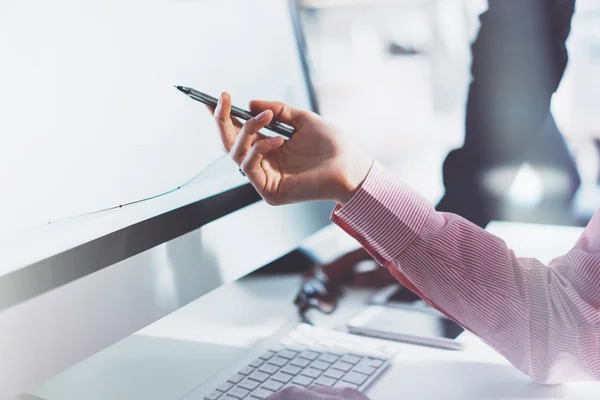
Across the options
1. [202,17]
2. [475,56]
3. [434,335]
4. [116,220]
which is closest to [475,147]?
[475,56]

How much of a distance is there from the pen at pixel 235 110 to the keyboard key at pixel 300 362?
0.68ft

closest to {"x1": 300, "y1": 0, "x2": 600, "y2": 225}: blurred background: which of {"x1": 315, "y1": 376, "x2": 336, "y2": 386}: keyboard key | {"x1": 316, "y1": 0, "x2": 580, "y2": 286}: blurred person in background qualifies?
{"x1": 316, "y1": 0, "x2": 580, "y2": 286}: blurred person in background

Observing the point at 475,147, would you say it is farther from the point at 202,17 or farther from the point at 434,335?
the point at 202,17

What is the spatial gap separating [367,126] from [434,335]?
0.44 m

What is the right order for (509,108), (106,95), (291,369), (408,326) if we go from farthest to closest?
(509,108) < (408,326) < (291,369) < (106,95)

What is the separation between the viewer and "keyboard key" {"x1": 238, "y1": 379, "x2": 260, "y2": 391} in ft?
1.76

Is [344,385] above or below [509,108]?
below

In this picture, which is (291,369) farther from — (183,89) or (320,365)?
(183,89)

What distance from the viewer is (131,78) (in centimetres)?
49

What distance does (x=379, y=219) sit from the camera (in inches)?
22.9

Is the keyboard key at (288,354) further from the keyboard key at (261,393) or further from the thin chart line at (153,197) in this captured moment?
the thin chart line at (153,197)

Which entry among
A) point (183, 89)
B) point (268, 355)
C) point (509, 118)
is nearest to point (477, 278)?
point (268, 355)

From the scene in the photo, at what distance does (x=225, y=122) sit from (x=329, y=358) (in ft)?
0.78

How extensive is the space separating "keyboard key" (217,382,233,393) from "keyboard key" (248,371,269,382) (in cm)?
2
